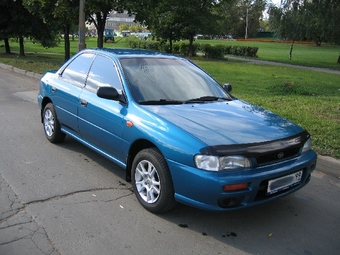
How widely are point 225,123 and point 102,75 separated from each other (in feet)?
6.18

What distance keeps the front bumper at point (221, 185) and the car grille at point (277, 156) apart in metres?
0.05

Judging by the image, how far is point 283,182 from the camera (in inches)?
138

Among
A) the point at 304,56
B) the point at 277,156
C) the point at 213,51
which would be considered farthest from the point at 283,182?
the point at 304,56

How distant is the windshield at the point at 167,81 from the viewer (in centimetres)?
429

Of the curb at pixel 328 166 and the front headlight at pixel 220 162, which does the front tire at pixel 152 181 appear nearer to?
the front headlight at pixel 220 162

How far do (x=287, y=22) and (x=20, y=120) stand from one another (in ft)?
78.7

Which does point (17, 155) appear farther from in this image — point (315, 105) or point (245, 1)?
point (245, 1)

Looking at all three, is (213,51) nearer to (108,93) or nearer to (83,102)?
(83,102)

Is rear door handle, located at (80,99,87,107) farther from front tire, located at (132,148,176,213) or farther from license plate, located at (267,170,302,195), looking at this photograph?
license plate, located at (267,170,302,195)

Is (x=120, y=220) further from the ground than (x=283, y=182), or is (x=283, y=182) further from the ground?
(x=283, y=182)

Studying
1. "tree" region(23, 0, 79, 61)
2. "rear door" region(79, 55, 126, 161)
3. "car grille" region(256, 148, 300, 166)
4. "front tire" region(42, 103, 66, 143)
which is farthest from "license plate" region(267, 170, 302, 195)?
"tree" region(23, 0, 79, 61)

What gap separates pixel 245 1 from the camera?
9519 cm

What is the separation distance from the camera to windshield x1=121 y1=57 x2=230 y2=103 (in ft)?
14.1

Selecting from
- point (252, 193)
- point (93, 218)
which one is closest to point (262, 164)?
point (252, 193)
